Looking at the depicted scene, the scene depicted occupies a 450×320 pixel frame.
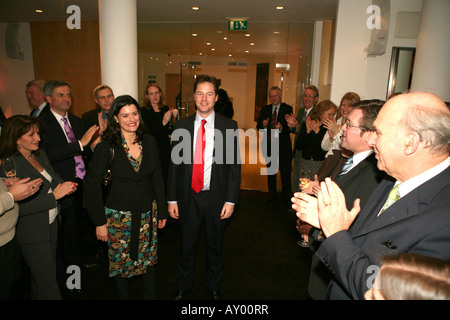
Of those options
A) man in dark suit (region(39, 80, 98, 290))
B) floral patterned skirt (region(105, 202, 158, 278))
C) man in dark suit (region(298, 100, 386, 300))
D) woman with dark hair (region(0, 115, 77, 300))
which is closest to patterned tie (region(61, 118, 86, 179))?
man in dark suit (region(39, 80, 98, 290))

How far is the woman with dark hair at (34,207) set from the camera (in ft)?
6.45

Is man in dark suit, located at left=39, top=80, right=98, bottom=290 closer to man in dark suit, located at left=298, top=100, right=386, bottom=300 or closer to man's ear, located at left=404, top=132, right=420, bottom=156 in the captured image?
man in dark suit, located at left=298, top=100, right=386, bottom=300

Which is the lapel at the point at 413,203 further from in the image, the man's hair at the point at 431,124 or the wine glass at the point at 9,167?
the wine glass at the point at 9,167

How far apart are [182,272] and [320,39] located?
234 inches

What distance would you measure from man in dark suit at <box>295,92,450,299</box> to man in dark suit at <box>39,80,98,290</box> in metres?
2.44

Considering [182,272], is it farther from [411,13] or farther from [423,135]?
[411,13]

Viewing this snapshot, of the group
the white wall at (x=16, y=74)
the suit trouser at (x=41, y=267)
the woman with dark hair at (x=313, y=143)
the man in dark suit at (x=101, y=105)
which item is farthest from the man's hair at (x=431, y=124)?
the white wall at (x=16, y=74)

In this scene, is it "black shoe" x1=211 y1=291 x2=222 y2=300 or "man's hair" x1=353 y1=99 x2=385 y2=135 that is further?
"black shoe" x1=211 y1=291 x2=222 y2=300

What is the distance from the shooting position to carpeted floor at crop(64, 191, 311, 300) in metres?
2.69

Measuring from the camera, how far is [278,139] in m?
4.92

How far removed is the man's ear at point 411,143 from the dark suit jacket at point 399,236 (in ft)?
0.41

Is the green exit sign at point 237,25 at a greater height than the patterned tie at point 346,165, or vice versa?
the green exit sign at point 237,25

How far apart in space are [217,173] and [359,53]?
408 centimetres
